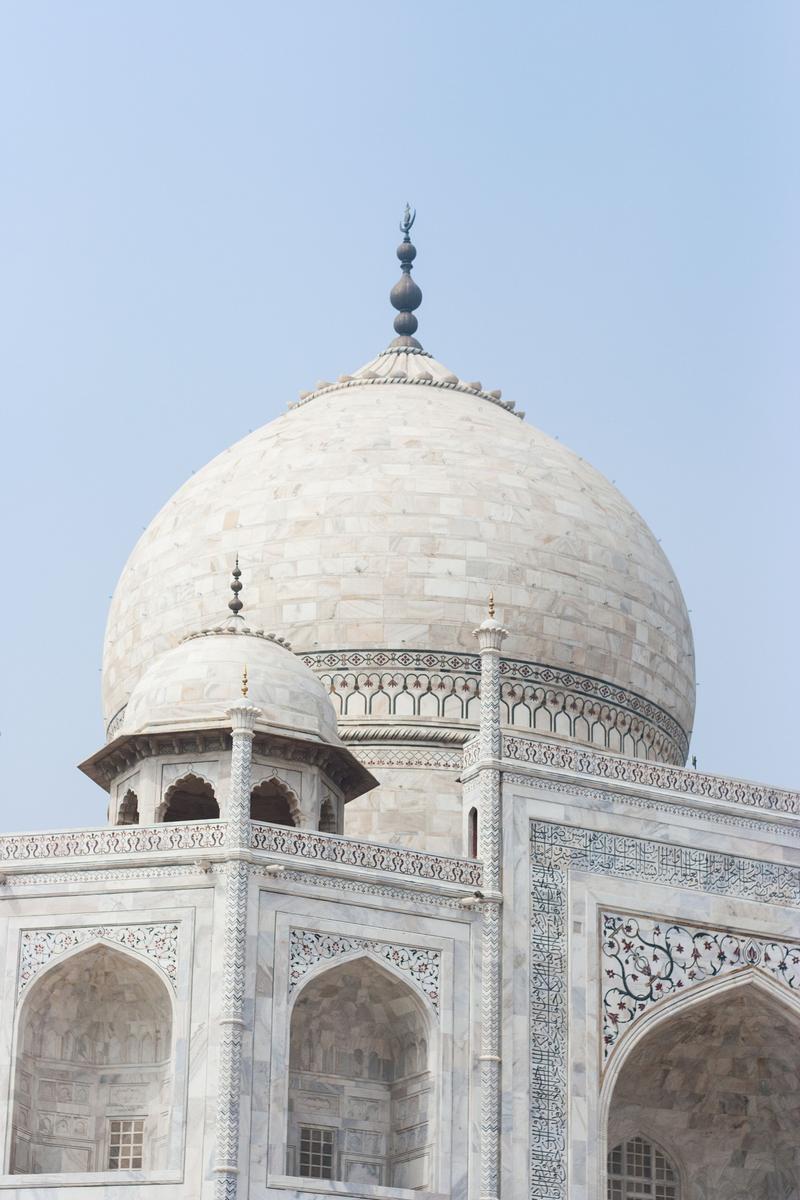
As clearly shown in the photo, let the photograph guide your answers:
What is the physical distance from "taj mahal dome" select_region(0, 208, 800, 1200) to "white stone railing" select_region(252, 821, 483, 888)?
0.07ft

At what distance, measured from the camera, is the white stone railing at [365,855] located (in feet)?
56.5

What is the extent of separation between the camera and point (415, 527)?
21875 mm

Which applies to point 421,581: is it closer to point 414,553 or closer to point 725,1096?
point 414,553

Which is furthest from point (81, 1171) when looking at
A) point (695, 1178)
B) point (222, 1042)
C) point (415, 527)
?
point (415, 527)

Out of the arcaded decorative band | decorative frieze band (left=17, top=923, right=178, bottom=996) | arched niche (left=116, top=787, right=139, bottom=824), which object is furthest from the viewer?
the arcaded decorative band

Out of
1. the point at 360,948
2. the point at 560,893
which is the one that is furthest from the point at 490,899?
the point at 360,948

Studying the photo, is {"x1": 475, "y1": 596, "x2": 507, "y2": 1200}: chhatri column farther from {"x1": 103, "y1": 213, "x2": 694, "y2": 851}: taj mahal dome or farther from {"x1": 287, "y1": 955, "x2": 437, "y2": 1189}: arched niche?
{"x1": 103, "y1": 213, "x2": 694, "y2": 851}: taj mahal dome

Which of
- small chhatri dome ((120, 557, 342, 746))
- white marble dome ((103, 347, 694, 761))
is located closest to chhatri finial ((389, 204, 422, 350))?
white marble dome ((103, 347, 694, 761))

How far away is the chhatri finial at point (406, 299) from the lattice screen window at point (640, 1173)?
8808mm

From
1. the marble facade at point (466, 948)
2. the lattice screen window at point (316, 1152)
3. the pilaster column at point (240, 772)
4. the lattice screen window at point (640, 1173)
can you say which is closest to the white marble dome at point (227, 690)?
the pilaster column at point (240, 772)

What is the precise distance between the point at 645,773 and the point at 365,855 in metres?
2.53

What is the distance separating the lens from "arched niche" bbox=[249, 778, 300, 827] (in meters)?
19.0

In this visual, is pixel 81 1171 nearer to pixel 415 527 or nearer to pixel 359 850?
pixel 359 850

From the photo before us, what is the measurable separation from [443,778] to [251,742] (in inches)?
140
